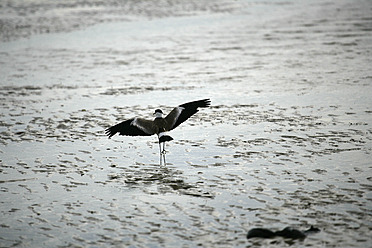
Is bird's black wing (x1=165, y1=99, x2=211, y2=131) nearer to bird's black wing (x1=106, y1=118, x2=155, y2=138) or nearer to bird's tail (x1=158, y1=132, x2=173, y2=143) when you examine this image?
bird's black wing (x1=106, y1=118, x2=155, y2=138)

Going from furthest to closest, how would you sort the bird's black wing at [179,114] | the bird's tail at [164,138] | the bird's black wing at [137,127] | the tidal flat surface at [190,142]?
the bird's black wing at [179,114] < the bird's black wing at [137,127] < the bird's tail at [164,138] < the tidal flat surface at [190,142]

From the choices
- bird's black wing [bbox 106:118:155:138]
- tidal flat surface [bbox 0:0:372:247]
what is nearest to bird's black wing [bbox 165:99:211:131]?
bird's black wing [bbox 106:118:155:138]

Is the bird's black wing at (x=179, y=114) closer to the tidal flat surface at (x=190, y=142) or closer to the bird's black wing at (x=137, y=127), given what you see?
the bird's black wing at (x=137, y=127)

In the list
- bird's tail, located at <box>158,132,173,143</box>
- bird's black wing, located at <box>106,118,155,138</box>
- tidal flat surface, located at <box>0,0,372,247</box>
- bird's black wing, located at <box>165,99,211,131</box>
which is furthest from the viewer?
bird's black wing, located at <box>165,99,211,131</box>

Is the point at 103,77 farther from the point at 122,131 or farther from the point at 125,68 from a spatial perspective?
the point at 122,131

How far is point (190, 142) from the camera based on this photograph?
9.32 metres

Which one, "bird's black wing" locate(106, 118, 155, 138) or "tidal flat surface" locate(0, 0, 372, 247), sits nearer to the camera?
"tidal flat surface" locate(0, 0, 372, 247)

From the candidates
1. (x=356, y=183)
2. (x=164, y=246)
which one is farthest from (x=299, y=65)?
(x=164, y=246)

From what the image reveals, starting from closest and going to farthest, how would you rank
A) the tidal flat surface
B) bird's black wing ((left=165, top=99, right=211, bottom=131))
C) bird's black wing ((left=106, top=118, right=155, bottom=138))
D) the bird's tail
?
the tidal flat surface < the bird's tail < bird's black wing ((left=106, top=118, right=155, bottom=138)) < bird's black wing ((left=165, top=99, right=211, bottom=131))

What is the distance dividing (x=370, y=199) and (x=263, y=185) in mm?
1312

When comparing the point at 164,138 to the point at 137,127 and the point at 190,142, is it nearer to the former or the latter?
the point at 137,127

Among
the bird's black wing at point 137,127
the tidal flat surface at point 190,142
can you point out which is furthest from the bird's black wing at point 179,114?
the tidal flat surface at point 190,142

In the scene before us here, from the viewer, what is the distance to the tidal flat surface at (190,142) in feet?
20.6

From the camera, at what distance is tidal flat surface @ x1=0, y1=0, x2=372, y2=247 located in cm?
628
